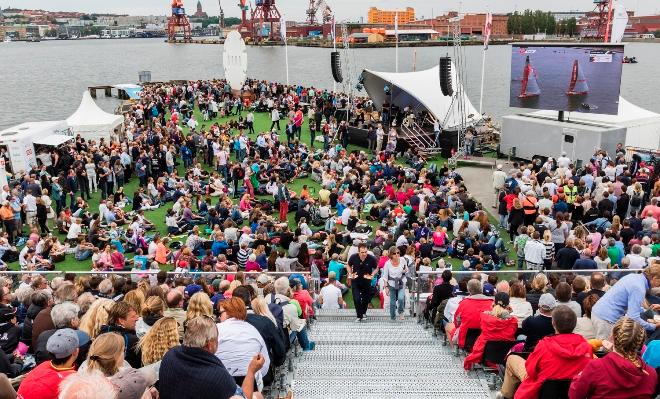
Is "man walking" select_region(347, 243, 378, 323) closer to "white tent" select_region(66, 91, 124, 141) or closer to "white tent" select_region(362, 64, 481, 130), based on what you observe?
"white tent" select_region(362, 64, 481, 130)

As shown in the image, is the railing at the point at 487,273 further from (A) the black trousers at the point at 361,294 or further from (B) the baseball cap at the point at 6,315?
(B) the baseball cap at the point at 6,315

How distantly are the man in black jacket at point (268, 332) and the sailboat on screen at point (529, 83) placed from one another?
57.2 feet

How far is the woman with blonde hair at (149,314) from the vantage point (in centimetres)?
521

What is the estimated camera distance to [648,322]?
18.3 feet

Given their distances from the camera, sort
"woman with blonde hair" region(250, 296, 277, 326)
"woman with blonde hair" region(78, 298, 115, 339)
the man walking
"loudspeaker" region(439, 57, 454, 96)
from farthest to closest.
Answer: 1. "loudspeaker" region(439, 57, 454, 96)
2. the man walking
3. "woman with blonde hair" region(250, 296, 277, 326)
4. "woman with blonde hair" region(78, 298, 115, 339)

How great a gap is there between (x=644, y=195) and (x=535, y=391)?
1163cm

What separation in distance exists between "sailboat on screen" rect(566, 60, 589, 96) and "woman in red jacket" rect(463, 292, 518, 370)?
1594 centimetres

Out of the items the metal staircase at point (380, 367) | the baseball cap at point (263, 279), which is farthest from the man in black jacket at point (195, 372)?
the baseball cap at point (263, 279)

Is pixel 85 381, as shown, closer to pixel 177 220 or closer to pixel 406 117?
pixel 177 220

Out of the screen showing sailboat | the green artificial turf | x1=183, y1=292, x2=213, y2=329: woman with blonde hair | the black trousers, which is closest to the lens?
x1=183, y1=292, x2=213, y2=329: woman with blonde hair

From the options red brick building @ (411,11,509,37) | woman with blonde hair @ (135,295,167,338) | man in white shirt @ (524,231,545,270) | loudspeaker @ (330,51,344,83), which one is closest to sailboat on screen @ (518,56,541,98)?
loudspeaker @ (330,51,344,83)

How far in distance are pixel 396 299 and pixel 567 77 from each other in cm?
1408

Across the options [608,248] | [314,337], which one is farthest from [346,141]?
[314,337]

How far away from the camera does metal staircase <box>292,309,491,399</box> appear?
5.68 meters
